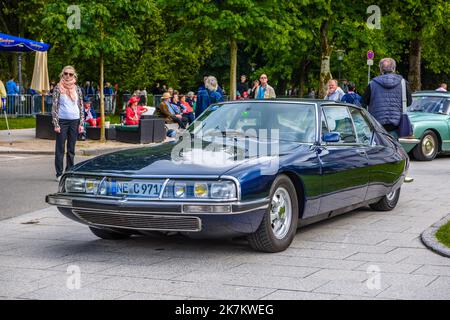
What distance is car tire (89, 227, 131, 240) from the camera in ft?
27.2

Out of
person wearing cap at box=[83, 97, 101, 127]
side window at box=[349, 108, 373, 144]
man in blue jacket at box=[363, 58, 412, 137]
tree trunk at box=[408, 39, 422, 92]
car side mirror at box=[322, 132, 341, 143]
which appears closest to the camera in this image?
car side mirror at box=[322, 132, 341, 143]

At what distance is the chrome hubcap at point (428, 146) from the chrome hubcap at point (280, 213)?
1162cm

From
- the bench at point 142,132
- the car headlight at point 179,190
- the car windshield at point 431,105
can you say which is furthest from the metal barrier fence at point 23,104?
the car headlight at point 179,190

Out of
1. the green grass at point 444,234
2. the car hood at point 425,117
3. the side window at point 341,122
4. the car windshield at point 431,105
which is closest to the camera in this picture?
the green grass at point 444,234

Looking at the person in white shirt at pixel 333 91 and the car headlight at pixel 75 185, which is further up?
the person in white shirt at pixel 333 91

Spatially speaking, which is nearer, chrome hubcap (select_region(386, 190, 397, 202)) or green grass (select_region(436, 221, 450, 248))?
green grass (select_region(436, 221, 450, 248))

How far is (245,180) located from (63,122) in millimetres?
7143

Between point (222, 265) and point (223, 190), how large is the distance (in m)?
0.62

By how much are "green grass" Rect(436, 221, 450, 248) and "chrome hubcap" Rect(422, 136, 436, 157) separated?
991 cm

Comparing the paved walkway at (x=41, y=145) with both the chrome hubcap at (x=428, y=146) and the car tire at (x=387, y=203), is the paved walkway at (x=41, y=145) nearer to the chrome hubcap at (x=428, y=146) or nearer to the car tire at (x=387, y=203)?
the chrome hubcap at (x=428, y=146)

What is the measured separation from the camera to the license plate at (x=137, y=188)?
7.21 metres

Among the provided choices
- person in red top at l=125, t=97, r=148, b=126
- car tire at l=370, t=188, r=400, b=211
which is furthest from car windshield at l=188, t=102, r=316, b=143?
person in red top at l=125, t=97, r=148, b=126

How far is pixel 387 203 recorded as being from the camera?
34.6 ft

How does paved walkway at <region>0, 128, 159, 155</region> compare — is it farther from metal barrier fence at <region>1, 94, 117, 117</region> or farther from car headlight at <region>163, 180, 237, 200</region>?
car headlight at <region>163, 180, 237, 200</region>
